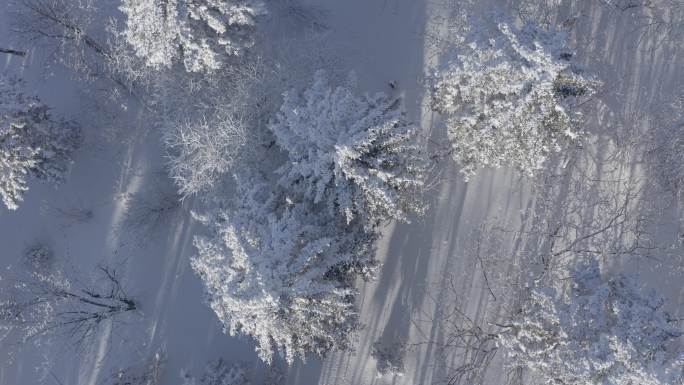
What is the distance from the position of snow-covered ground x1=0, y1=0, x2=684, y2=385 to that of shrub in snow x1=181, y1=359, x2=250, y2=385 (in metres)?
0.64

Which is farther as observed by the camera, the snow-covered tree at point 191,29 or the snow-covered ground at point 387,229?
the snow-covered ground at point 387,229

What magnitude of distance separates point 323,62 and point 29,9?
9.21 metres

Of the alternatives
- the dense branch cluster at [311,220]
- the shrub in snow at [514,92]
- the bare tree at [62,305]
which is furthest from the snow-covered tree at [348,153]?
the bare tree at [62,305]

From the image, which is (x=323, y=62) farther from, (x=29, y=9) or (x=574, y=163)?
(x=29, y=9)

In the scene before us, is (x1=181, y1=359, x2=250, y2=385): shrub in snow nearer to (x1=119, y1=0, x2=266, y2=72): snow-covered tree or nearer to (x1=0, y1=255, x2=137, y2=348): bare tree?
(x1=0, y1=255, x2=137, y2=348): bare tree

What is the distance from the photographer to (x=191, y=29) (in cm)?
1099

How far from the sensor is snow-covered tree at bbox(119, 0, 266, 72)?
10.8 metres

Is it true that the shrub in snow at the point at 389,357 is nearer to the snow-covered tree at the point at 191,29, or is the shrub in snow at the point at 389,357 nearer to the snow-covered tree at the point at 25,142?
the snow-covered tree at the point at 191,29

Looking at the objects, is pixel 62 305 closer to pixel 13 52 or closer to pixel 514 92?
pixel 13 52

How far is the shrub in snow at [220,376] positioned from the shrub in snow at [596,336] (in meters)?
7.38

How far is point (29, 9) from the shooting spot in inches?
534

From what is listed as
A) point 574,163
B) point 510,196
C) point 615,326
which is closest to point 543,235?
point 510,196

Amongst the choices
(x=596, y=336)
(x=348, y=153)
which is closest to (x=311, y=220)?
(x=348, y=153)

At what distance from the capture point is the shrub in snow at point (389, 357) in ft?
43.1
